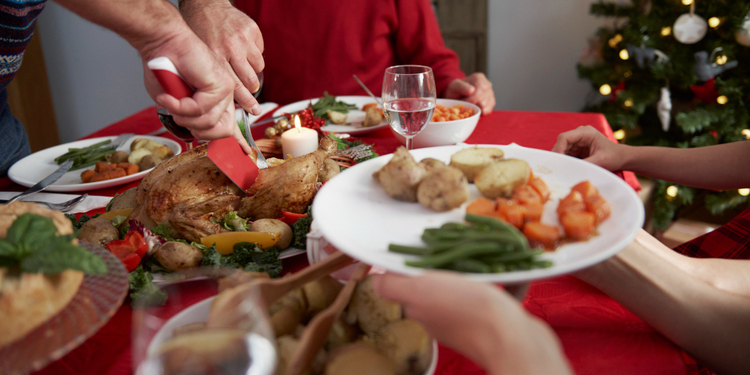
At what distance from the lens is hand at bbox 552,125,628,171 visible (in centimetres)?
137

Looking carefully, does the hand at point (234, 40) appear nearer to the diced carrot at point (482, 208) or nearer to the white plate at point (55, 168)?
the white plate at point (55, 168)

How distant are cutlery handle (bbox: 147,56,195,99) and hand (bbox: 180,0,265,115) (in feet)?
1.16

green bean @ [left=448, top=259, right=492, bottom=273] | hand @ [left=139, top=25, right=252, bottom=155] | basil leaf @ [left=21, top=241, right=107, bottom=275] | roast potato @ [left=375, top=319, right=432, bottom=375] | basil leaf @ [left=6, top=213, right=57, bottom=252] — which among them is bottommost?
roast potato @ [left=375, top=319, right=432, bottom=375]

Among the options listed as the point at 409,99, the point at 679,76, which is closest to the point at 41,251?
the point at 409,99

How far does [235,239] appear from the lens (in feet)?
3.55

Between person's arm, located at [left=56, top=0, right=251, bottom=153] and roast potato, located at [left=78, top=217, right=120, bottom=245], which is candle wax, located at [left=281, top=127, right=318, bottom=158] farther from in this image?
roast potato, located at [left=78, top=217, right=120, bottom=245]

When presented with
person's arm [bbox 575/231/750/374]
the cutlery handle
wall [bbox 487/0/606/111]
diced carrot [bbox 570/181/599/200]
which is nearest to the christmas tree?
wall [bbox 487/0/606/111]

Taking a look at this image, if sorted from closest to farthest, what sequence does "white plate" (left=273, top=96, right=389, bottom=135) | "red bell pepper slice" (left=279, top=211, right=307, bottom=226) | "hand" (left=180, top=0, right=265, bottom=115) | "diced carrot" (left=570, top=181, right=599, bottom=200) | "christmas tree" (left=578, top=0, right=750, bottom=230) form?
"diced carrot" (left=570, top=181, right=599, bottom=200), "red bell pepper slice" (left=279, top=211, right=307, bottom=226), "hand" (left=180, top=0, right=265, bottom=115), "white plate" (left=273, top=96, right=389, bottom=135), "christmas tree" (left=578, top=0, right=750, bottom=230)

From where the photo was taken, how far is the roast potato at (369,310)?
71 centimetres

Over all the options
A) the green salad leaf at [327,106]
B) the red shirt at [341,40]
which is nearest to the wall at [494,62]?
the red shirt at [341,40]

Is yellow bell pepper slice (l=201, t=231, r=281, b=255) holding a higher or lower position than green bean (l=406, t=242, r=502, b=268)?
lower

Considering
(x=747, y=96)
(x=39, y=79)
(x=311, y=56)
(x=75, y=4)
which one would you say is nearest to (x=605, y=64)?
(x=747, y=96)

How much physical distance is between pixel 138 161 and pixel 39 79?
374cm

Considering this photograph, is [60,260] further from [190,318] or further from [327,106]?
[327,106]
